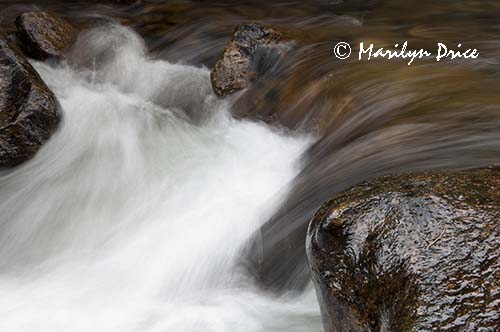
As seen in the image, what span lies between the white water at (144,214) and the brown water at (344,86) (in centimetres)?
26

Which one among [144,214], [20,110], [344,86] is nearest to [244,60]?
[344,86]

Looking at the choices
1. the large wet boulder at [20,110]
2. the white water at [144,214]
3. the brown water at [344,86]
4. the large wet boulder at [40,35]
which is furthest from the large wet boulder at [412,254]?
the large wet boulder at [40,35]

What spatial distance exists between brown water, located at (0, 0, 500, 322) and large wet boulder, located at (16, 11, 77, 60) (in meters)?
1.05

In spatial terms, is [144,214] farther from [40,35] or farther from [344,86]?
[40,35]

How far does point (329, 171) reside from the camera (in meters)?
4.81

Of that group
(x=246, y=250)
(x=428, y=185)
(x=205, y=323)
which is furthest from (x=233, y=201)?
(x=428, y=185)

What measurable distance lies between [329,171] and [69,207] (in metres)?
2.29

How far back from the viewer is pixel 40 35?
7.46 meters

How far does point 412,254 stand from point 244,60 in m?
4.34

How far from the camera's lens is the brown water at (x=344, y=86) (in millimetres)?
4473

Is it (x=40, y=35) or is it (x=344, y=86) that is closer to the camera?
(x=344, y=86)

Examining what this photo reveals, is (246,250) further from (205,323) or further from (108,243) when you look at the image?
(108,243)

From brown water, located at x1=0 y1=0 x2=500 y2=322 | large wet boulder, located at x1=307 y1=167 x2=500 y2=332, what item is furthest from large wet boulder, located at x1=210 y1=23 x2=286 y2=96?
large wet boulder, located at x1=307 y1=167 x2=500 y2=332

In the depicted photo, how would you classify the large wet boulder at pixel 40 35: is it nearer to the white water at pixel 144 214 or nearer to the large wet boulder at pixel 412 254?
the white water at pixel 144 214
